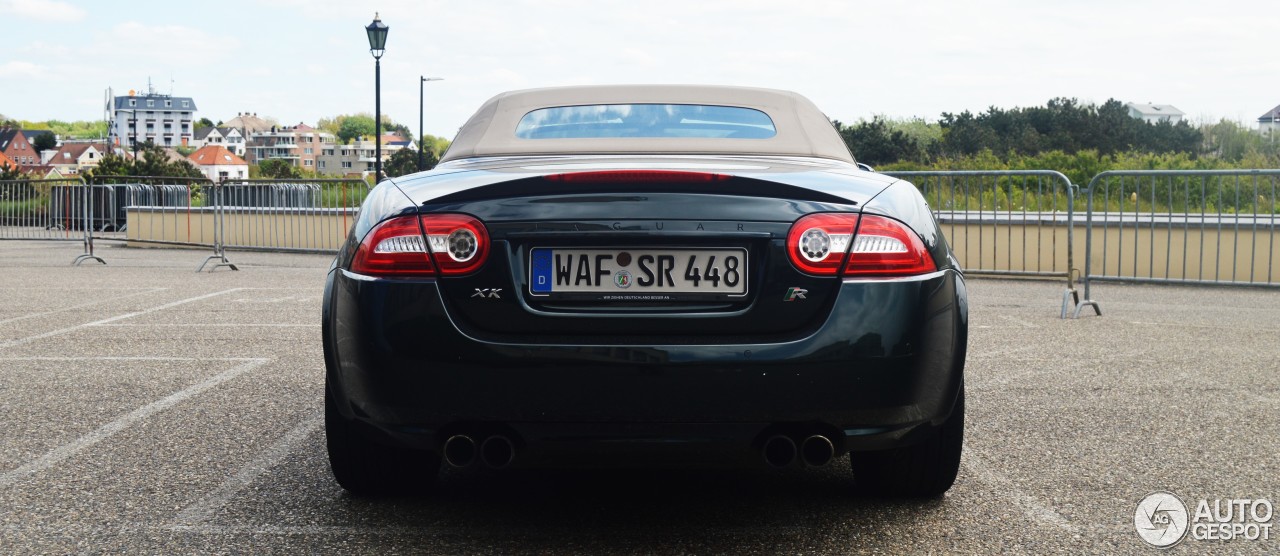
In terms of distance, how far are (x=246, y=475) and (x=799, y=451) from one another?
6.53 feet

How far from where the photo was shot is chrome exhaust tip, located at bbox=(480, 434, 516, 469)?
124 inches

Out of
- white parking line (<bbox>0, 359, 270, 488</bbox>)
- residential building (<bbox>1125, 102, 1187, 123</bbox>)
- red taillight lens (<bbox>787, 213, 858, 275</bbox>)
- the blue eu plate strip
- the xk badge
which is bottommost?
white parking line (<bbox>0, 359, 270, 488</bbox>)

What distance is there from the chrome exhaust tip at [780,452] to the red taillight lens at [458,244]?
844 millimetres

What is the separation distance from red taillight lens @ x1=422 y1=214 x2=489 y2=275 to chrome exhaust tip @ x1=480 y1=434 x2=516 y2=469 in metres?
0.43

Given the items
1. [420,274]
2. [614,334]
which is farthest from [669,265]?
[420,274]

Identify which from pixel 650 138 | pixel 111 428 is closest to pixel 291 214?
pixel 111 428

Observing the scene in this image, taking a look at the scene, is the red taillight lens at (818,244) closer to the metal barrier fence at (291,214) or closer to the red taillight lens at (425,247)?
the red taillight lens at (425,247)

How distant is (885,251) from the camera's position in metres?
3.13

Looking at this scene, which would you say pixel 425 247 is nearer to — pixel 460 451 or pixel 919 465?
pixel 460 451

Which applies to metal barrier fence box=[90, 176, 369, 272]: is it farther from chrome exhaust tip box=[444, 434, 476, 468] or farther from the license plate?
the license plate

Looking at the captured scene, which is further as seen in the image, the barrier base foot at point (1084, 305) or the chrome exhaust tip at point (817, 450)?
the barrier base foot at point (1084, 305)

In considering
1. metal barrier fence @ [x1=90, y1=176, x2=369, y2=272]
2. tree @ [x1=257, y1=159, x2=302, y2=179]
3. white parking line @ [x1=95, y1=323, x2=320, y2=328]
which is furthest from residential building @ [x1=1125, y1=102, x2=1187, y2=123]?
white parking line @ [x1=95, y1=323, x2=320, y2=328]

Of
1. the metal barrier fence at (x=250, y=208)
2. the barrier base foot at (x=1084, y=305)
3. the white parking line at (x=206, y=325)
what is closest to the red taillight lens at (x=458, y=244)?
the white parking line at (x=206, y=325)

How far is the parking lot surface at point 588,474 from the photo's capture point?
3402 millimetres
